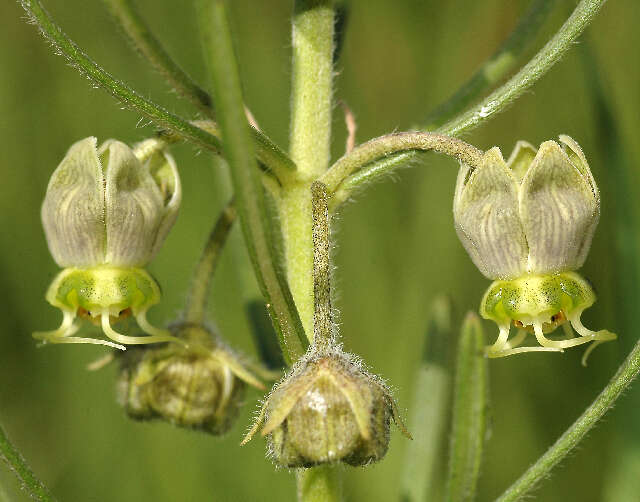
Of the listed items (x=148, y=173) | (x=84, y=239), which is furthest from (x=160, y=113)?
(x=84, y=239)

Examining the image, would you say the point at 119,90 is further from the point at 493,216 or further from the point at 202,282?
the point at 493,216

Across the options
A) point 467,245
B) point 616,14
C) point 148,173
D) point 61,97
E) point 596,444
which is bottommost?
point 596,444

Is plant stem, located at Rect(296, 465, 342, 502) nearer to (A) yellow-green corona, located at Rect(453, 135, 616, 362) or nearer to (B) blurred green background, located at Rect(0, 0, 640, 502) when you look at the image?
(A) yellow-green corona, located at Rect(453, 135, 616, 362)

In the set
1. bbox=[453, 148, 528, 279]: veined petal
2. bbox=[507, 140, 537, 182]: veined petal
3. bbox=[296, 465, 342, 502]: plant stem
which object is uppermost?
bbox=[507, 140, 537, 182]: veined petal

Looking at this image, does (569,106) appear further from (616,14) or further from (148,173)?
(148,173)

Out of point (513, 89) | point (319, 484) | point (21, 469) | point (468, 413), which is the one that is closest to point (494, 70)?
point (513, 89)

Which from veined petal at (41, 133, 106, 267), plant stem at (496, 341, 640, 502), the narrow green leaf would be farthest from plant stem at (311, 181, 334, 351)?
the narrow green leaf
